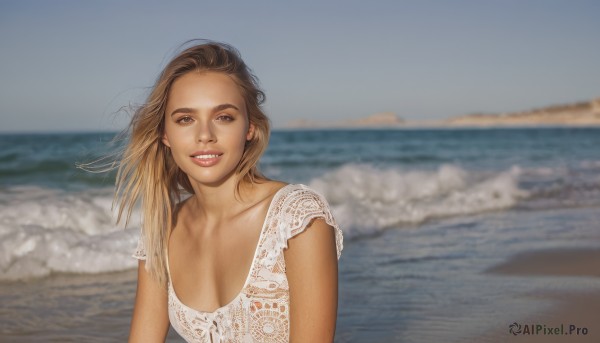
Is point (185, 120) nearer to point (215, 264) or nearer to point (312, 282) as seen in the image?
point (215, 264)

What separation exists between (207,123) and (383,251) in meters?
5.16

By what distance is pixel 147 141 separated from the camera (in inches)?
122

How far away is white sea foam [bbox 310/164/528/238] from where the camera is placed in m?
9.88

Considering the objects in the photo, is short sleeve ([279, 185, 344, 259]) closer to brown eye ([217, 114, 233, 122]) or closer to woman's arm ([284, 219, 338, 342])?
woman's arm ([284, 219, 338, 342])

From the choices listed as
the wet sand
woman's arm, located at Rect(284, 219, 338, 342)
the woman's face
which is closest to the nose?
the woman's face

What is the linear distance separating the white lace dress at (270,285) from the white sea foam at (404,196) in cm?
602

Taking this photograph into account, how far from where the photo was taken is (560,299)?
550 centimetres

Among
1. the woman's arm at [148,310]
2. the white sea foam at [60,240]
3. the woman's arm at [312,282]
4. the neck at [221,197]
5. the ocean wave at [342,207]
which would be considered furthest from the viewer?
the ocean wave at [342,207]

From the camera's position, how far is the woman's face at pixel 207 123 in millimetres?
2838

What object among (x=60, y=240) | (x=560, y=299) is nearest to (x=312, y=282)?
(x=560, y=299)

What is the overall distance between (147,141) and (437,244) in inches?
213

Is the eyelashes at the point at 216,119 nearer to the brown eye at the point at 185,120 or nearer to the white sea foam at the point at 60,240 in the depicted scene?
the brown eye at the point at 185,120

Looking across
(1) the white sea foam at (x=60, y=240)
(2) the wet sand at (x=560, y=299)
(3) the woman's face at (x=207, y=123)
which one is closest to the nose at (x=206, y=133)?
(3) the woman's face at (x=207, y=123)

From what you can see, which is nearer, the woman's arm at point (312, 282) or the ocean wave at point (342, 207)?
the woman's arm at point (312, 282)
